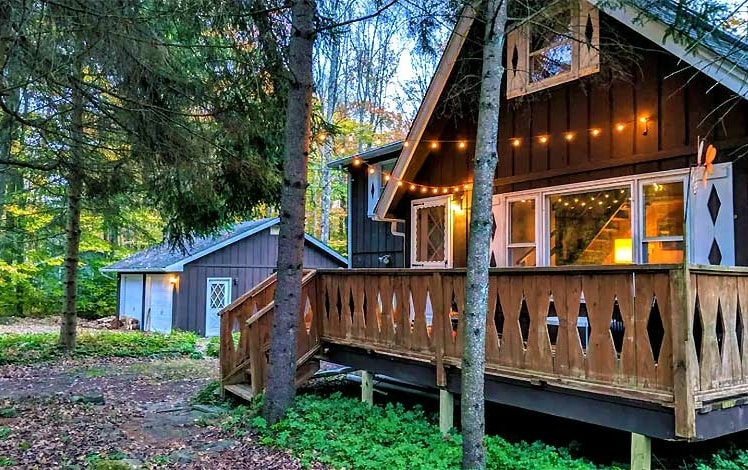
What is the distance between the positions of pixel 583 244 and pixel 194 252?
15.5 meters

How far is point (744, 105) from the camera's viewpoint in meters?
5.58

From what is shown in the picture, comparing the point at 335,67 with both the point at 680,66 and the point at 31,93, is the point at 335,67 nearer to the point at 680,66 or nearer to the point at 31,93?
the point at 31,93

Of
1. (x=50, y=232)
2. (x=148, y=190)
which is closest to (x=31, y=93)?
(x=148, y=190)

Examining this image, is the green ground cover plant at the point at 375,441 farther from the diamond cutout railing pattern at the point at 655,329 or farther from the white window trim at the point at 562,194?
the white window trim at the point at 562,194

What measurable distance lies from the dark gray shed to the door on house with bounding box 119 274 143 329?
0.04 m

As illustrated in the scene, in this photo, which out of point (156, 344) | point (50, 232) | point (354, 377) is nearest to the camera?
point (354, 377)

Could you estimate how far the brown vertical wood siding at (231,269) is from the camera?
20062 millimetres

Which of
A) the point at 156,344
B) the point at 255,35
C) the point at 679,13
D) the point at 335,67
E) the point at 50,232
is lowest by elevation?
the point at 156,344

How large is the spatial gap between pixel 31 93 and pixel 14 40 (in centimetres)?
237

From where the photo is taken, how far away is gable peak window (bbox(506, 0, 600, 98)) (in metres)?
6.94

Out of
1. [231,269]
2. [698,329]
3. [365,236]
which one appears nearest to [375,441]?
[698,329]

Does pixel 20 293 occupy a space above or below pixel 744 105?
below

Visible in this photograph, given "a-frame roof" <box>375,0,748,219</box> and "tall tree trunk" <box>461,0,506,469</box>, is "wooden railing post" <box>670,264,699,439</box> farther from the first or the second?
"a-frame roof" <box>375,0,748,219</box>

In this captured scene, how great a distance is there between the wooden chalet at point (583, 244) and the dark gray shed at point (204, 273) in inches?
469
